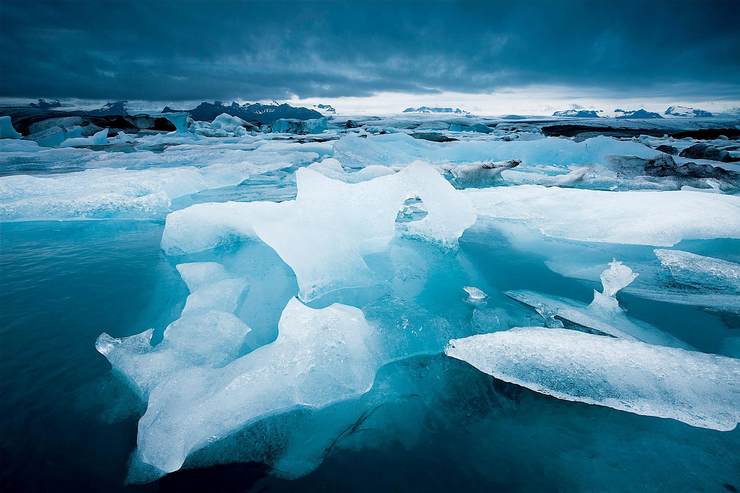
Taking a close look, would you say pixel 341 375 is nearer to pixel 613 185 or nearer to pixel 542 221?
pixel 542 221

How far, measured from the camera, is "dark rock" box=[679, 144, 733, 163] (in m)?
9.90

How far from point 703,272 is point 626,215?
1.32 m

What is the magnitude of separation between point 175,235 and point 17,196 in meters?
3.38

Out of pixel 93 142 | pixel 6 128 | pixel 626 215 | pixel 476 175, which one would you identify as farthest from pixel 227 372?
pixel 6 128

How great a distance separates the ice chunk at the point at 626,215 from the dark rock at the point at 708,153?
7978mm

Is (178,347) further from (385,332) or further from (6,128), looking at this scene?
→ (6,128)

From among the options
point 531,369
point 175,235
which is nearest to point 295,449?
point 531,369

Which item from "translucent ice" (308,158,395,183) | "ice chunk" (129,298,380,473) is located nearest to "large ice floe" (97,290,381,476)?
"ice chunk" (129,298,380,473)

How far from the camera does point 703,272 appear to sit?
2717 mm

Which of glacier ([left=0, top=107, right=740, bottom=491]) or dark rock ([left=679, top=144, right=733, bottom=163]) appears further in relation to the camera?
dark rock ([left=679, top=144, right=733, bottom=163])

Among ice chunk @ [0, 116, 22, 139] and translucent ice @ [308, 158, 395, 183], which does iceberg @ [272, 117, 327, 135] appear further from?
translucent ice @ [308, 158, 395, 183]

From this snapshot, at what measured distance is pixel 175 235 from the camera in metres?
3.38

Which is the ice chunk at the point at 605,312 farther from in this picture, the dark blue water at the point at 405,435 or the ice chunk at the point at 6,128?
the ice chunk at the point at 6,128

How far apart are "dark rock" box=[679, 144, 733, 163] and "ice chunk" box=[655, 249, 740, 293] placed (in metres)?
9.91
